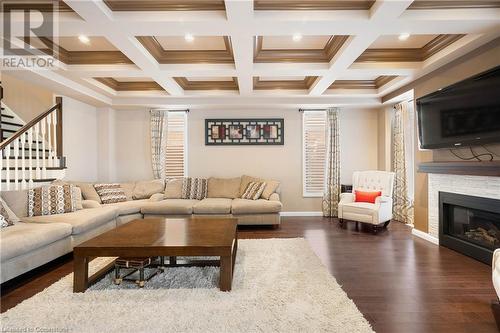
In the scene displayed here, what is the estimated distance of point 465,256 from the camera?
3.37 metres

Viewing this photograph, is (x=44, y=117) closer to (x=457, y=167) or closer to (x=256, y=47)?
(x=256, y=47)

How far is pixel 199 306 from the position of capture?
2.16m

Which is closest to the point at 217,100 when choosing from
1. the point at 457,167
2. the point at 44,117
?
the point at 44,117

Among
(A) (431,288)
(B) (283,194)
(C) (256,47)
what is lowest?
(A) (431,288)

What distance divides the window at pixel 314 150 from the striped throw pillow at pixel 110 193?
150 inches

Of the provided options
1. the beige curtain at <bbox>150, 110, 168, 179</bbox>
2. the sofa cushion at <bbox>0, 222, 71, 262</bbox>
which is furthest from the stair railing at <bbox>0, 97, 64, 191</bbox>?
the beige curtain at <bbox>150, 110, 168, 179</bbox>

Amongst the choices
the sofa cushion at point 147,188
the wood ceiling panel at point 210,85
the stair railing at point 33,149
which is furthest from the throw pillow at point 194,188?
the stair railing at point 33,149

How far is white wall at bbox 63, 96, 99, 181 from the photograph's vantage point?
4941 mm

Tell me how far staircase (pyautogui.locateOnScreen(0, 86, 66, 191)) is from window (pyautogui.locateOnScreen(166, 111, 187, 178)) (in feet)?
6.66

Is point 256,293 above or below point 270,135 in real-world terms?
below

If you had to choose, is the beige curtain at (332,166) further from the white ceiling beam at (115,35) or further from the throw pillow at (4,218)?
the throw pillow at (4,218)

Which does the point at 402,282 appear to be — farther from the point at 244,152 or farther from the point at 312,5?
the point at 244,152

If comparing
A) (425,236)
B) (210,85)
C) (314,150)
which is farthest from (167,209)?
(425,236)

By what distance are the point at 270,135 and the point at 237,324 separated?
4.49 meters
